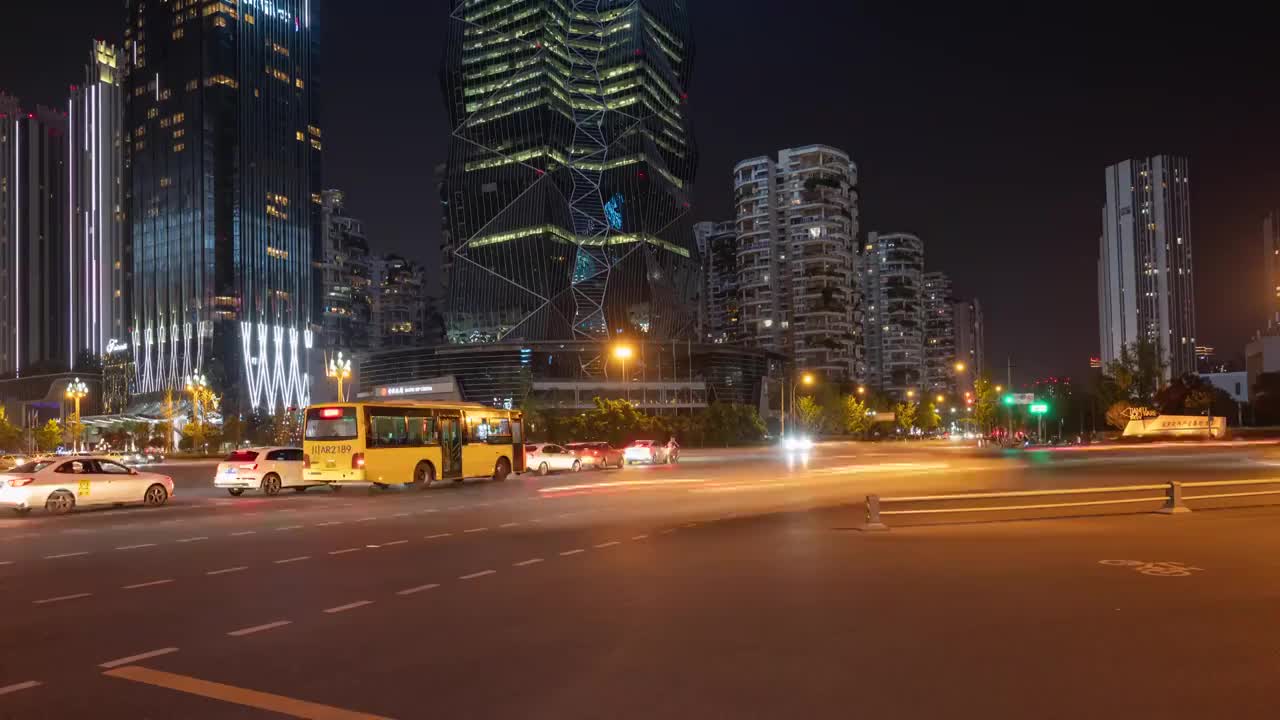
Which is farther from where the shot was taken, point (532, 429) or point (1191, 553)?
point (532, 429)

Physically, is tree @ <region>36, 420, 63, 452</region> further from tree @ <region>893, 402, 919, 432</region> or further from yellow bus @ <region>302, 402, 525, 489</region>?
tree @ <region>893, 402, 919, 432</region>

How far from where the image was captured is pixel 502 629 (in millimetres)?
9953

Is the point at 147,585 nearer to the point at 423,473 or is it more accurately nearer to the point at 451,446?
the point at 423,473

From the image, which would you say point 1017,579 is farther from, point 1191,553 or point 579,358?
point 579,358

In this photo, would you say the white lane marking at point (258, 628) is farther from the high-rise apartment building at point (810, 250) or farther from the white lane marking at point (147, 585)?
the high-rise apartment building at point (810, 250)

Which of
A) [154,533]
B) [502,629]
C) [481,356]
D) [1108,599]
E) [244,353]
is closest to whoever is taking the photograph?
[502,629]

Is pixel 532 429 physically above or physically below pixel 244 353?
below

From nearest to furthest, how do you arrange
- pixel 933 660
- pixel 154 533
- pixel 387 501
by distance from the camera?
pixel 933 660 → pixel 154 533 → pixel 387 501

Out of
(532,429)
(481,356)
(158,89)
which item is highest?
(158,89)

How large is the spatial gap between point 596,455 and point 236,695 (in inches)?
1640

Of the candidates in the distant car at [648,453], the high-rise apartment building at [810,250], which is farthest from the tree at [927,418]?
the distant car at [648,453]

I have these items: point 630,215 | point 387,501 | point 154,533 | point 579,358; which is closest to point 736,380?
point 579,358

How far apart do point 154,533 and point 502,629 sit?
44.4ft

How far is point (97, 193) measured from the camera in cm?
18862
